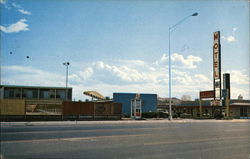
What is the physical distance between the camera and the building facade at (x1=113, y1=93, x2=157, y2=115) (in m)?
48.2

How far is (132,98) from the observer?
48688 millimetres

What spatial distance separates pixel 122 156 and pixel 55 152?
2.41 meters

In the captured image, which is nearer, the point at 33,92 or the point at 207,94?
the point at 207,94

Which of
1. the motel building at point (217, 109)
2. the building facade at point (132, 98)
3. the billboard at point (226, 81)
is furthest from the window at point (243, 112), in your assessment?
the building facade at point (132, 98)

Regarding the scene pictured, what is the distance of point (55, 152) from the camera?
10203 millimetres

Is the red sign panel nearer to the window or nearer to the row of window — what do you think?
the window

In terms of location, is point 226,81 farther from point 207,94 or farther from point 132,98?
point 132,98

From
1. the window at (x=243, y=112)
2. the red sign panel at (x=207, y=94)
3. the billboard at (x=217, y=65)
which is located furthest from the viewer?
the window at (x=243, y=112)

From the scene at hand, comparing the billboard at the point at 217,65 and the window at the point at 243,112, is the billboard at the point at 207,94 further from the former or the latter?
the window at the point at 243,112

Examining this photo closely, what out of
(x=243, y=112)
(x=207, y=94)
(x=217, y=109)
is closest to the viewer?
(x=207, y=94)

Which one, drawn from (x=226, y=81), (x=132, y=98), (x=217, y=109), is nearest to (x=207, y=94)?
(x=217, y=109)

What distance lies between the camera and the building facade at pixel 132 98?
48.2 metres

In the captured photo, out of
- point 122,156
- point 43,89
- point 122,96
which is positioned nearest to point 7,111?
point 122,96

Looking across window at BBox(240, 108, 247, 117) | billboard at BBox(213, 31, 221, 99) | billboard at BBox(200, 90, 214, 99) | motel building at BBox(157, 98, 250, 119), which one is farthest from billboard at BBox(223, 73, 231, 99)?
billboard at BBox(200, 90, 214, 99)
